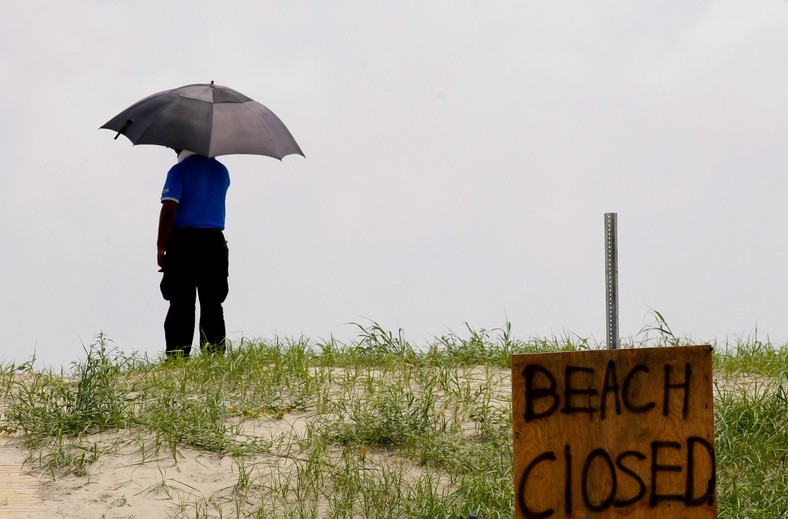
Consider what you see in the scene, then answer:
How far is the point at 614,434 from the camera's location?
461cm

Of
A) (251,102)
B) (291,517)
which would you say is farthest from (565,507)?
(251,102)

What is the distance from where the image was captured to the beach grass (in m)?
5.93

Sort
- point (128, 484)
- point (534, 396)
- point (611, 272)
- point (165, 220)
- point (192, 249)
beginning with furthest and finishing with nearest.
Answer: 1. point (192, 249)
2. point (165, 220)
3. point (128, 484)
4. point (611, 272)
5. point (534, 396)

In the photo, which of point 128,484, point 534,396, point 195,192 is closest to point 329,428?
point 128,484

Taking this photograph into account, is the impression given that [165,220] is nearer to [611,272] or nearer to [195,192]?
[195,192]

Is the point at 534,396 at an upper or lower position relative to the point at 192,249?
lower

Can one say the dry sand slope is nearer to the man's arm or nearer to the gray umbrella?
the man's arm

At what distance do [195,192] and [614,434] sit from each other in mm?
5304

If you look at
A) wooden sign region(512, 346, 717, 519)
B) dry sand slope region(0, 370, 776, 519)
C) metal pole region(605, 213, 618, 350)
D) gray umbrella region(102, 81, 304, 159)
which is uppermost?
gray umbrella region(102, 81, 304, 159)

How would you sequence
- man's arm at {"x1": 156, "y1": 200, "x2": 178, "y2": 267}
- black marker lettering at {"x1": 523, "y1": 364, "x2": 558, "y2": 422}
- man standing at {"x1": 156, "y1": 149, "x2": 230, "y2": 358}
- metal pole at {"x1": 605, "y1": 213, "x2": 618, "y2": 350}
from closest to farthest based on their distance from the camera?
black marker lettering at {"x1": 523, "y1": 364, "x2": 558, "y2": 422}, metal pole at {"x1": 605, "y1": 213, "x2": 618, "y2": 350}, man's arm at {"x1": 156, "y1": 200, "x2": 178, "y2": 267}, man standing at {"x1": 156, "y1": 149, "x2": 230, "y2": 358}

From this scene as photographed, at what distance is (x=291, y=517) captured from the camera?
18.8 ft

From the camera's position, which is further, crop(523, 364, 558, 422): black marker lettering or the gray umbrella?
the gray umbrella

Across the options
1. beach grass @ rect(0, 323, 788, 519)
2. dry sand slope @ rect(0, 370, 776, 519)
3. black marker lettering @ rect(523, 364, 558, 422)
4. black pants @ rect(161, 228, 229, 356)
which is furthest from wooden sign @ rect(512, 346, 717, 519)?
black pants @ rect(161, 228, 229, 356)

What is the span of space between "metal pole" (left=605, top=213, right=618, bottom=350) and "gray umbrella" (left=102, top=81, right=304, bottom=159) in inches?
179
